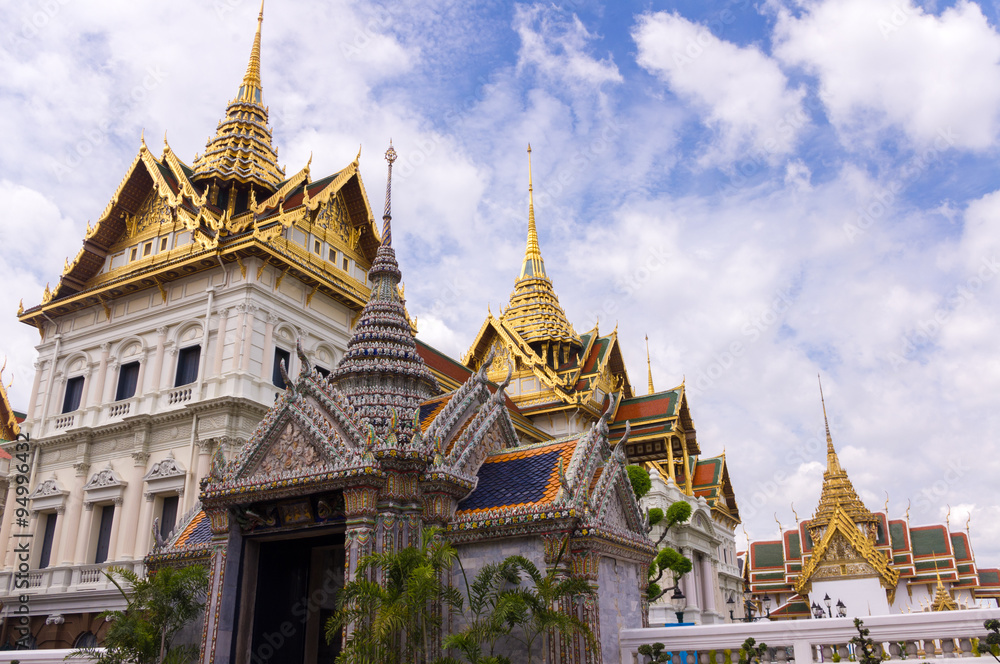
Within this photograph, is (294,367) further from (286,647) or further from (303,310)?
(286,647)

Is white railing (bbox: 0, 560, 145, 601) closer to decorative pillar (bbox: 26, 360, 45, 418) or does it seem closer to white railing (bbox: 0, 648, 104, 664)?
decorative pillar (bbox: 26, 360, 45, 418)

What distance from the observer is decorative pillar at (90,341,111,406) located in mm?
25438

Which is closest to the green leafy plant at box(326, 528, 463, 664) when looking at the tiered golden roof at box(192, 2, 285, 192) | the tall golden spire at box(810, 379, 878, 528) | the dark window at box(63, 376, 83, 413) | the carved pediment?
the carved pediment

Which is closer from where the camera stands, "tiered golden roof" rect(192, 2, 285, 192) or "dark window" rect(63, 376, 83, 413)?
"dark window" rect(63, 376, 83, 413)

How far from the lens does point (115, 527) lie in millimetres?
22891

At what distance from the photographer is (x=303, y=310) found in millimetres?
25828

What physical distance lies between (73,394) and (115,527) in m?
5.85

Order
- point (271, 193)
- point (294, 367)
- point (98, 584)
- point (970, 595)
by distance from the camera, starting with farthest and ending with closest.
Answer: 1. point (970, 595)
2. point (271, 193)
3. point (294, 367)
4. point (98, 584)

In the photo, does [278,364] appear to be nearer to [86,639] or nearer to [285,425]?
[86,639]

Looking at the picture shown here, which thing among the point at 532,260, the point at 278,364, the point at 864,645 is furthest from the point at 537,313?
the point at 864,645

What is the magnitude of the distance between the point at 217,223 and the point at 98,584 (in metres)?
11.1

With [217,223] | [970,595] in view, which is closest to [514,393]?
[217,223]

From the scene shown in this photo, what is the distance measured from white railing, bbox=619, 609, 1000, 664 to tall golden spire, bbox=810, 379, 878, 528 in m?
44.5

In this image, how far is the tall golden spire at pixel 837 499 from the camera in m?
49.9
